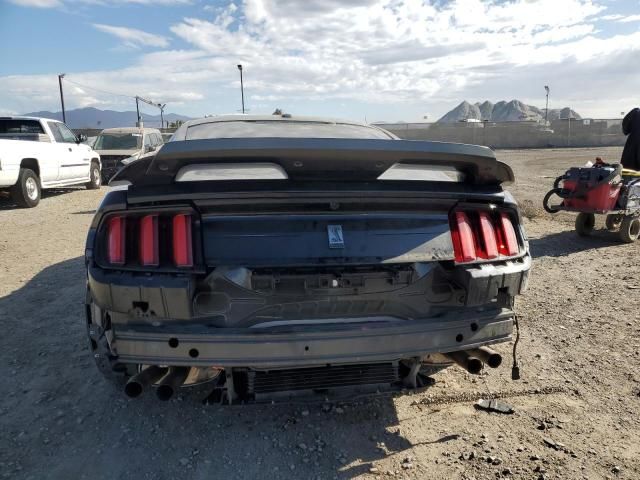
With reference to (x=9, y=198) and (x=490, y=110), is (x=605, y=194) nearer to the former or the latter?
(x=9, y=198)

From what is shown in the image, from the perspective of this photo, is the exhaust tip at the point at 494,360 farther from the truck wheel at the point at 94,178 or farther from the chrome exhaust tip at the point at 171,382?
the truck wheel at the point at 94,178

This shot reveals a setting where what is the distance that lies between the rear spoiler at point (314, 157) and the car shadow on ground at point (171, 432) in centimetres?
120

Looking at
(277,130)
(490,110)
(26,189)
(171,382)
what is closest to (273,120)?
(277,130)

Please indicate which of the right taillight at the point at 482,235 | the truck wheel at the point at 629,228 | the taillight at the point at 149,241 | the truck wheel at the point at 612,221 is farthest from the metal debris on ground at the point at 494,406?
the truck wheel at the point at 612,221

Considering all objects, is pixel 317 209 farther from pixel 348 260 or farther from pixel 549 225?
pixel 549 225

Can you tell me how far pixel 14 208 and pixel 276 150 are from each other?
443 inches

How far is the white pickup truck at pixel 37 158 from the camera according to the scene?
1030 cm

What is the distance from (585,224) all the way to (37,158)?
11662mm

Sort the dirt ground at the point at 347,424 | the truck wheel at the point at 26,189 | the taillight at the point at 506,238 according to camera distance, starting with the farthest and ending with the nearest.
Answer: the truck wheel at the point at 26,189 → the taillight at the point at 506,238 → the dirt ground at the point at 347,424

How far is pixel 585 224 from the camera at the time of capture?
301 inches

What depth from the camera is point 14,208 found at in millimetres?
10953

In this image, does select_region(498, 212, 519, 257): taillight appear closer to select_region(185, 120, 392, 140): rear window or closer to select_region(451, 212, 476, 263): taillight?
select_region(451, 212, 476, 263): taillight

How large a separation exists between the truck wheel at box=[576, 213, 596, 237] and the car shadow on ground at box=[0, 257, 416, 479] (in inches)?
241

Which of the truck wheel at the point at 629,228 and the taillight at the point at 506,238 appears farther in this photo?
the truck wheel at the point at 629,228
